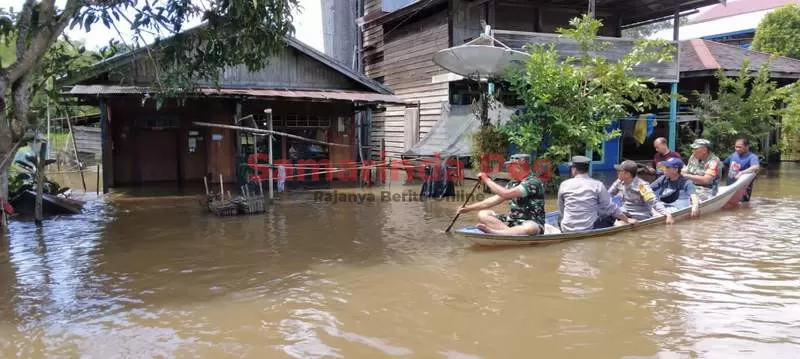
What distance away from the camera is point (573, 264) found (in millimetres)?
7062

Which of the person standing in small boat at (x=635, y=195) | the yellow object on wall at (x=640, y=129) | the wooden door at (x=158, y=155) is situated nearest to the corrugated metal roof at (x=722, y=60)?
the yellow object on wall at (x=640, y=129)

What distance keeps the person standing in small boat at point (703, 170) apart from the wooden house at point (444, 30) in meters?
4.92

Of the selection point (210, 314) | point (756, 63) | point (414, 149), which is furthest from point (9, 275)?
point (756, 63)

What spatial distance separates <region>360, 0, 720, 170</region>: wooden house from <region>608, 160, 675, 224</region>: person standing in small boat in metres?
6.80

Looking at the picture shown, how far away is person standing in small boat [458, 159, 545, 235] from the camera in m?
7.55

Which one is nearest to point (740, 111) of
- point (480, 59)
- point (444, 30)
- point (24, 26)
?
point (444, 30)

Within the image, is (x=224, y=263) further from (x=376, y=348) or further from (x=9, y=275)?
(x=376, y=348)

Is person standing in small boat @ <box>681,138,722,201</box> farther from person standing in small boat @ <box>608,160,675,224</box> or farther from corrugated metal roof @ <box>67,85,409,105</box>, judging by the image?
corrugated metal roof @ <box>67,85,409,105</box>

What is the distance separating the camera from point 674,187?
33.4 feet

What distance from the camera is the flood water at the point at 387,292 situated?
4582mm

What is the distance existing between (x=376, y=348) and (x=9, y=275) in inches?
191

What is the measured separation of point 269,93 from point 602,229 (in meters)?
8.73

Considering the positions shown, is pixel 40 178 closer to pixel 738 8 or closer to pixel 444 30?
pixel 444 30

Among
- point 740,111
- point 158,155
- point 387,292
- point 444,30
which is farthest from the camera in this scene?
point 444,30
